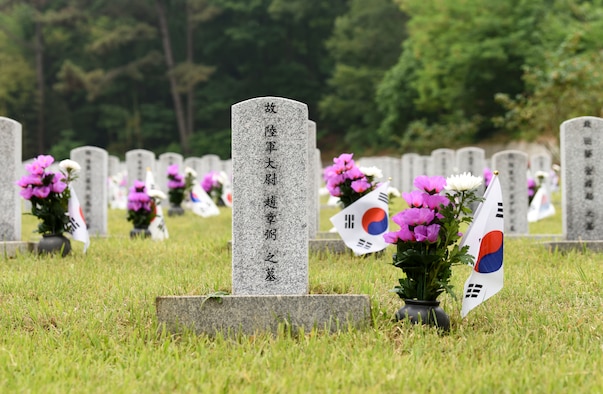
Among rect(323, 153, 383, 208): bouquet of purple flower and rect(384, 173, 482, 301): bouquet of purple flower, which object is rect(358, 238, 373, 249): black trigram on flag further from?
rect(384, 173, 482, 301): bouquet of purple flower

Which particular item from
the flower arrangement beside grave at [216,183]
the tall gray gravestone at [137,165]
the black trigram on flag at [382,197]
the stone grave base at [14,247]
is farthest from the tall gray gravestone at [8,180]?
the flower arrangement beside grave at [216,183]

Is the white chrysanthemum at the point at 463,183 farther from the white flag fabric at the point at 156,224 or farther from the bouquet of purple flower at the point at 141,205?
the bouquet of purple flower at the point at 141,205

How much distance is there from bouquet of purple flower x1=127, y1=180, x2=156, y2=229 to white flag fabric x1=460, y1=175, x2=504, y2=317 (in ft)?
18.7

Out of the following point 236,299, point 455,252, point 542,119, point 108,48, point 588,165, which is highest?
point 108,48

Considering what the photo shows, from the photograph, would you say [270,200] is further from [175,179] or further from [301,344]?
[175,179]

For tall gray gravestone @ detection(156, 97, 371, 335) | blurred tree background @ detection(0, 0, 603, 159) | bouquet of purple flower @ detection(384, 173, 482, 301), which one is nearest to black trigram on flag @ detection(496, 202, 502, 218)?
bouquet of purple flower @ detection(384, 173, 482, 301)

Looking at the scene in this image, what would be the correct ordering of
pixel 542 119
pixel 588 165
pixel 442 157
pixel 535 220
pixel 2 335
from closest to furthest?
1. pixel 2 335
2. pixel 588 165
3. pixel 535 220
4. pixel 442 157
5. pixel 542 119

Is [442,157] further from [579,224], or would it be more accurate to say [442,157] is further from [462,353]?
[462,353]

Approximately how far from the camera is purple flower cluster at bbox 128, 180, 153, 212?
864cm

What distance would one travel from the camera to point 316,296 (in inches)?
148

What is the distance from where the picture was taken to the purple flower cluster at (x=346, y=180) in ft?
22.4

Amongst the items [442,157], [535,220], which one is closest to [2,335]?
[535,220]

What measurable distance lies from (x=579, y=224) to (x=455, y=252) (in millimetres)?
3853

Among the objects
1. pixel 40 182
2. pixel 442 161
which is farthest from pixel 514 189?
pixel 442 161
